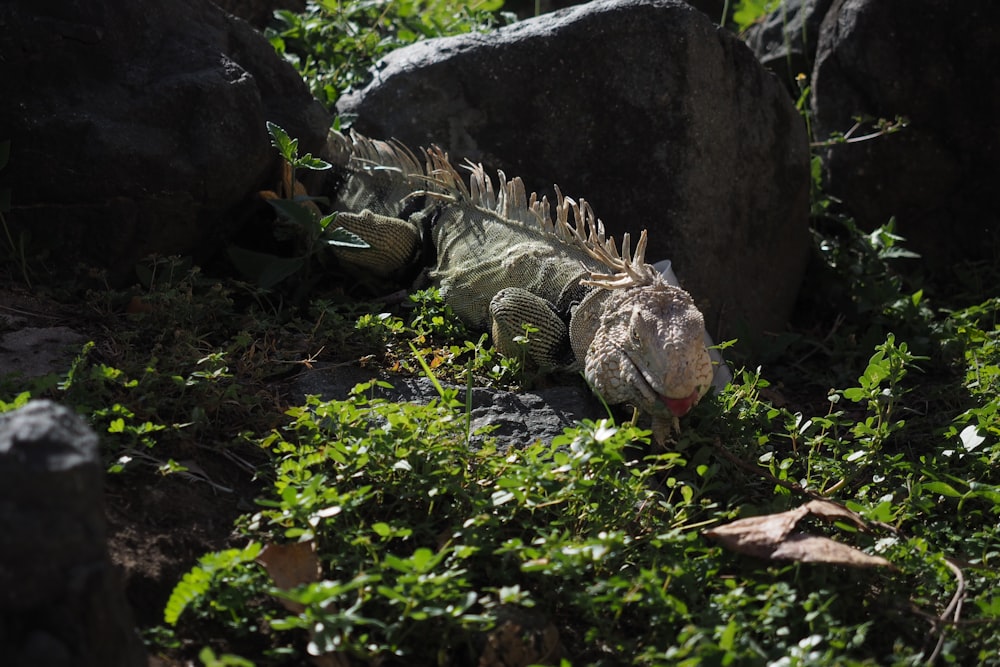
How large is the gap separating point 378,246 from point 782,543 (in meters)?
2.75

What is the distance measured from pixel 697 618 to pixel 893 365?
1.59 meters

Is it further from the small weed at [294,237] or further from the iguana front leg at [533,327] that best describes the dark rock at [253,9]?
the iguana front leg at [533,327]

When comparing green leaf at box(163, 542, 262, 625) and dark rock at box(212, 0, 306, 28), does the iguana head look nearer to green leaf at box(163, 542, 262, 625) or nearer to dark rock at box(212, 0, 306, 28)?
green leaf at box(163, 542, 262, 625)

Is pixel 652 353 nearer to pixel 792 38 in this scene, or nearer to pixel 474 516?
pixel 474 516

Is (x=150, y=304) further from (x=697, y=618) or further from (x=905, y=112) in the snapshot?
(x=905, y=112)

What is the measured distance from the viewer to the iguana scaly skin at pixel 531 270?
3.73 meters

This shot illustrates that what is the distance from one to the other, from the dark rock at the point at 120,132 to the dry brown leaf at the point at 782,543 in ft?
9.09

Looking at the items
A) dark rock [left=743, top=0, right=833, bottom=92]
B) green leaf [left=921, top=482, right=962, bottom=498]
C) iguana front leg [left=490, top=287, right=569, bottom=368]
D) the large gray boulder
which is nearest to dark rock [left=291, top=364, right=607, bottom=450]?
iguana front leg [left=490, top=287, right=569, bottom=368]

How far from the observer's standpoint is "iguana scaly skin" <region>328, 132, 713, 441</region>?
3.73 m

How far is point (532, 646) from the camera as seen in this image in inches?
103

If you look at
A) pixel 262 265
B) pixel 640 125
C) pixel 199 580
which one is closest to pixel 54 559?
pixel 199 580

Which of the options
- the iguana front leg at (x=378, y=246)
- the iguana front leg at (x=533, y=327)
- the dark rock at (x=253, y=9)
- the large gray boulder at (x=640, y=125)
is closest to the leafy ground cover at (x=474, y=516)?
the iguana front leg at (x=533, y=327)

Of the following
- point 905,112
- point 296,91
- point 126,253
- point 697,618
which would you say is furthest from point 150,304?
point 905,112

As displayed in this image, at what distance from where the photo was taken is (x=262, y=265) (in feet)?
15.2
